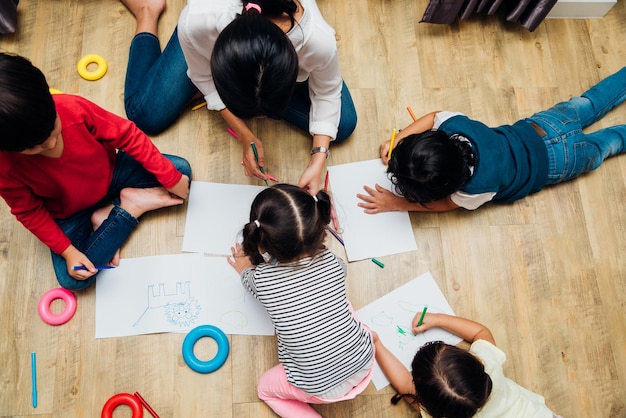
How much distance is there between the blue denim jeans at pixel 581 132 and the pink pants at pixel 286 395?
69cm

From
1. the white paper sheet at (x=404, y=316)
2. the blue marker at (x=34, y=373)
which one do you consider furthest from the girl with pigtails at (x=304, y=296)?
the blue marker at (x=34, y=373)

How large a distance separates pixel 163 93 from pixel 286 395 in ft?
2.48

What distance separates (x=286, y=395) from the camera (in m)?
1.08

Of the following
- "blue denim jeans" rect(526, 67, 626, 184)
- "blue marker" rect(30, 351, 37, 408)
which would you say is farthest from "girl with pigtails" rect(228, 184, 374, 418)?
"blue denim jeans" rect(526, 67, 626, 184)

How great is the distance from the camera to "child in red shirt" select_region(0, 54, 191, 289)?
790 mm

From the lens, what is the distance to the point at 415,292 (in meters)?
1.21

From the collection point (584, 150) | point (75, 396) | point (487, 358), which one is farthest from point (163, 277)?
point (584, 150)

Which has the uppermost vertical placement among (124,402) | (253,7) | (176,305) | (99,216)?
(253,7)

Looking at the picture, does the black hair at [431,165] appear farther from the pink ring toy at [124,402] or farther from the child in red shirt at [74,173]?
the pink ring toy at [124,402]

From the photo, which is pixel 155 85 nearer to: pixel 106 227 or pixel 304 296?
pixel 106 227

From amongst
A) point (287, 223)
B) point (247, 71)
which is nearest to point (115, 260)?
point (287, 223)

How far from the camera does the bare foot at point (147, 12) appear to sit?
1290 millimetres

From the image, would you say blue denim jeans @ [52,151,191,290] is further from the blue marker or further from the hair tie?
the hair tie

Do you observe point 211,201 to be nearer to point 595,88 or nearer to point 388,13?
point 388,13
